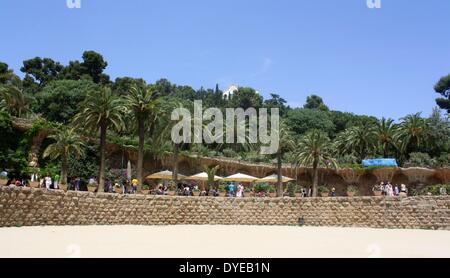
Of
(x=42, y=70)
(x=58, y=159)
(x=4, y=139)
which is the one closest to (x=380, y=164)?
(x=58, y=159)

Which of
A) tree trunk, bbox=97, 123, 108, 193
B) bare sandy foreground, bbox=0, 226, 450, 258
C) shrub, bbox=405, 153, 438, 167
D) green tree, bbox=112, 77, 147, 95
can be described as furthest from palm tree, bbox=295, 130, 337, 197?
green tree, bbox=112, 77, 147, 95

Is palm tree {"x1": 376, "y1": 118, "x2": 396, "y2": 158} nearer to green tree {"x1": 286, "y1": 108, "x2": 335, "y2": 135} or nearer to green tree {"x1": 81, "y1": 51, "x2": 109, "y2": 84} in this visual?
green tree {"x1": 286, "y1": 108, "x2": 335, "y2": 135}

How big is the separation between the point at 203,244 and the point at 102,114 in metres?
19.0

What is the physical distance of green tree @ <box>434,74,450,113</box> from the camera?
78.9m

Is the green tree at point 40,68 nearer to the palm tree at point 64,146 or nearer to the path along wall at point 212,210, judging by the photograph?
the palm tree at point 64,146

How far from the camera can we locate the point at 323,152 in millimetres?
49031

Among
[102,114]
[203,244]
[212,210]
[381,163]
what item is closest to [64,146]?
[102,114]

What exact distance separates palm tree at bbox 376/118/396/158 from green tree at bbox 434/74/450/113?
23.0 metres

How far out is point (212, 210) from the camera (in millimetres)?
30859

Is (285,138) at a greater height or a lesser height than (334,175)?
greater

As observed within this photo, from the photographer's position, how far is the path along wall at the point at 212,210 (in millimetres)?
22766

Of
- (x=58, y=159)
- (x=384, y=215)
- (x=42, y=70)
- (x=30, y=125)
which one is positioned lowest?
(x=384, y=215)

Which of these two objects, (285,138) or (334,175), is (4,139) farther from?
(334,175)
